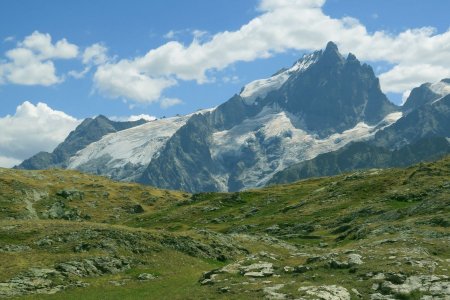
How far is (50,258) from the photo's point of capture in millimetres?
50594

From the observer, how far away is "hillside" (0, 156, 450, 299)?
39.9 meters

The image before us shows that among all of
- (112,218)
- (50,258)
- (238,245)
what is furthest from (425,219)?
(112,218)

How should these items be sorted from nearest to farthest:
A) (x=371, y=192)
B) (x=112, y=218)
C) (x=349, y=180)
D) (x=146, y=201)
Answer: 1. (x=371, y=192)
2. (x=349, y=180)
3. (x=112, y=218)
4. (x=146, y=201)

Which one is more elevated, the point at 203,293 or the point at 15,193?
the point at 15,193

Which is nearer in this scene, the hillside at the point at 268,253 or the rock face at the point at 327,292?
the rock face at the point at 327,292

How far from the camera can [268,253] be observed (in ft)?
179

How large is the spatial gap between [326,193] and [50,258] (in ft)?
258

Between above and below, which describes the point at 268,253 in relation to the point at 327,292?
above

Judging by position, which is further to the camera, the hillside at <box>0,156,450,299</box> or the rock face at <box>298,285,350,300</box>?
the hillside at <box>0,156,450,299</box>

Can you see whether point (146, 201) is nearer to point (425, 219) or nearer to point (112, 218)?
point (112, 218)

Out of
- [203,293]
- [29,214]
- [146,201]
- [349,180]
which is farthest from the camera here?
[146,201]

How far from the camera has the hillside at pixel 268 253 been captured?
39.9 m

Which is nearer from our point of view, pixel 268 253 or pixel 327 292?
pixel 327 292

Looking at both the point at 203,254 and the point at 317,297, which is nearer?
the point at 317,297
